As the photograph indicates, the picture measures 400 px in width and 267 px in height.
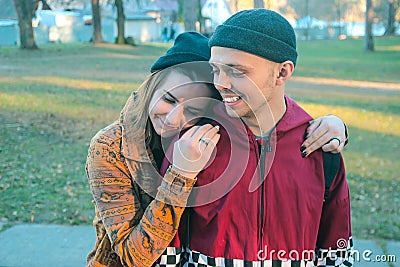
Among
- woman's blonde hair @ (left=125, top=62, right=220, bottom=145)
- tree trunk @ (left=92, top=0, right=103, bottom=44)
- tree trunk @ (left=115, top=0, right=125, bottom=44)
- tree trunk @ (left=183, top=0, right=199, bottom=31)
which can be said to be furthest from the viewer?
tree trunk @ (left=115, top=0, right=125, bottom=44)

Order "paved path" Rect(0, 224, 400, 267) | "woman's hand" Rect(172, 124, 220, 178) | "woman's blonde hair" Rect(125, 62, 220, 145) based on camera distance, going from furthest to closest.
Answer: "paved path" Rect(0, 224, 400, 267)
"woman's blonde hair" Rect(125, 62, 220, 145)
"woman's hand" Rect(172, 124, 220, 178)

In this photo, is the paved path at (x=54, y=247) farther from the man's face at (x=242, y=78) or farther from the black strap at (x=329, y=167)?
the man's face at (x=242, y=78)

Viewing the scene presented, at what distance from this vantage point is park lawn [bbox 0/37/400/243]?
219 inches

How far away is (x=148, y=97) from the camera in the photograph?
2055 mm

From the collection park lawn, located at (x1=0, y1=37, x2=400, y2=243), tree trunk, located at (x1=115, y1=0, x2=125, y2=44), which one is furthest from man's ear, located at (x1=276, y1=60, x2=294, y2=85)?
tree trunk, located at (x1=115, y1=0, x2=125, y2=44)

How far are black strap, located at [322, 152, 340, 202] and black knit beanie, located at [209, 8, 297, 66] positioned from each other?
14.0 inches

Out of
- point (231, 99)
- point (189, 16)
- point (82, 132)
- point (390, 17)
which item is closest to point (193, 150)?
point (231, 99)

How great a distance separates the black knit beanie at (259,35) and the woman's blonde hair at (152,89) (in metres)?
0.15

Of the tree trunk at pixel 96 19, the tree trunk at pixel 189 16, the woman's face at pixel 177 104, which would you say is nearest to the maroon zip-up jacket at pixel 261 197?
the woman's face at pixel 177 104

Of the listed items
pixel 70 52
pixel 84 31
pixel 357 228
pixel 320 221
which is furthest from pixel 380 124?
pixel 84 31

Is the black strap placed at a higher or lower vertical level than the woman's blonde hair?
lower

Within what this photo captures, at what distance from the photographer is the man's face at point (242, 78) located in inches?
72.4

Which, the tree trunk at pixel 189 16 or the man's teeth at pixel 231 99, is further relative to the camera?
the tree trunk at pixel 189 16

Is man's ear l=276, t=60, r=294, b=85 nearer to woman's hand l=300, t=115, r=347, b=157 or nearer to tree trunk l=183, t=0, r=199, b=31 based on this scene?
woman's hand l=300, t=115, r=347, b=157
